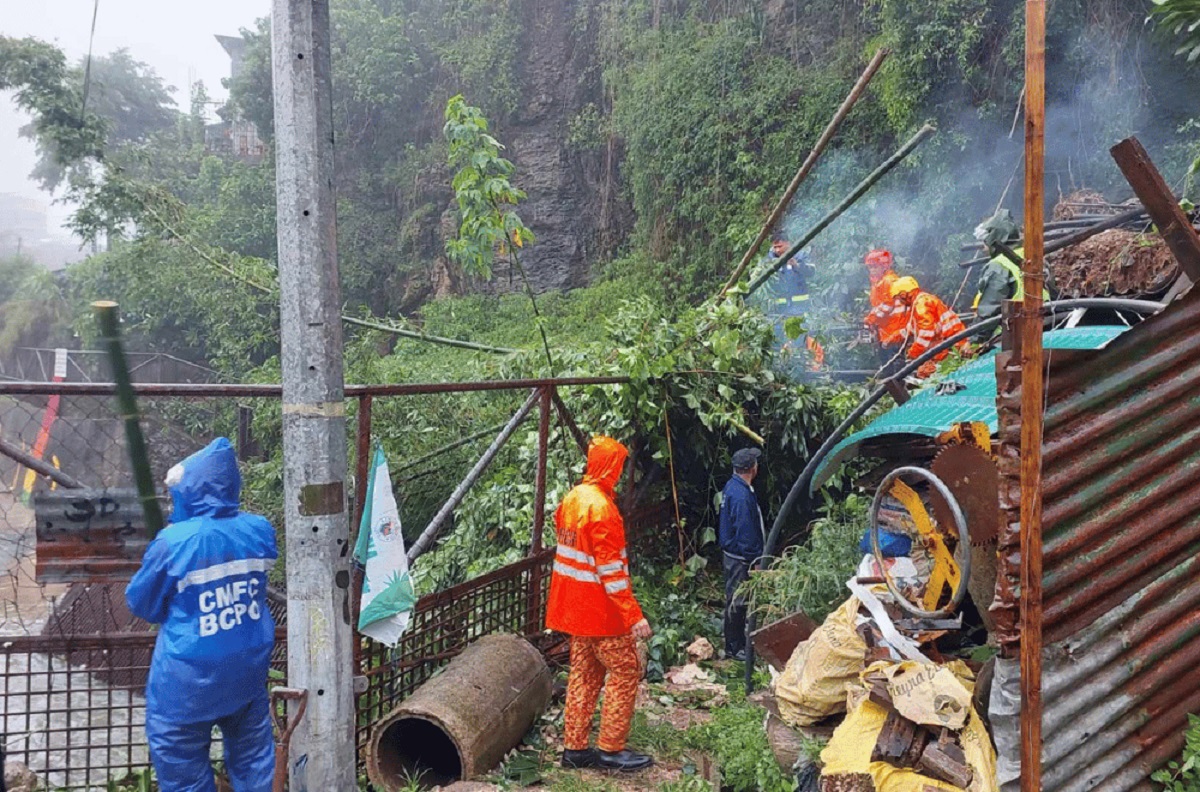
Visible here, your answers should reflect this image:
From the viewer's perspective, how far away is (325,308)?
113 inches

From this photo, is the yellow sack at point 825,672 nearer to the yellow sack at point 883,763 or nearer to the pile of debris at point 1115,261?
the yellow sack at point 883,763

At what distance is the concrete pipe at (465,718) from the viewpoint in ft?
13.3

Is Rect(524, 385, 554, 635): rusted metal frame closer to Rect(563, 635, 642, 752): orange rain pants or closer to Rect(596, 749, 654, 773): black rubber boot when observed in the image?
Rect(563, 635, 642, 752): orange rain pants

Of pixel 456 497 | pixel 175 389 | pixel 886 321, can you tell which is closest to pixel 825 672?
pixel 456 497

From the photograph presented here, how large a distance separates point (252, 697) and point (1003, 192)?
12073 millimetres

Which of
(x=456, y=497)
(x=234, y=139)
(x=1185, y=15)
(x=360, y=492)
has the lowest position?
(x=456, y=497)

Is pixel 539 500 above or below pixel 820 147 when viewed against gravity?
below

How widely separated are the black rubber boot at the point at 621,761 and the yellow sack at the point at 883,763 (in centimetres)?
125

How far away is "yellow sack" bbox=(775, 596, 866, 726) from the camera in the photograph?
3.80 m

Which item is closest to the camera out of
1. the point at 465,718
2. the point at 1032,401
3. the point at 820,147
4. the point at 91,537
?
the point at 1032,401

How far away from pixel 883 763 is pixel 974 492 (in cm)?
115

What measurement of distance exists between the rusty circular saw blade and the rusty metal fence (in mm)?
2400

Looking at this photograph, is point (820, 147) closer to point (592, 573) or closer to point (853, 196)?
point (853, 196)

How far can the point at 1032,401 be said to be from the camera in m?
2.54
